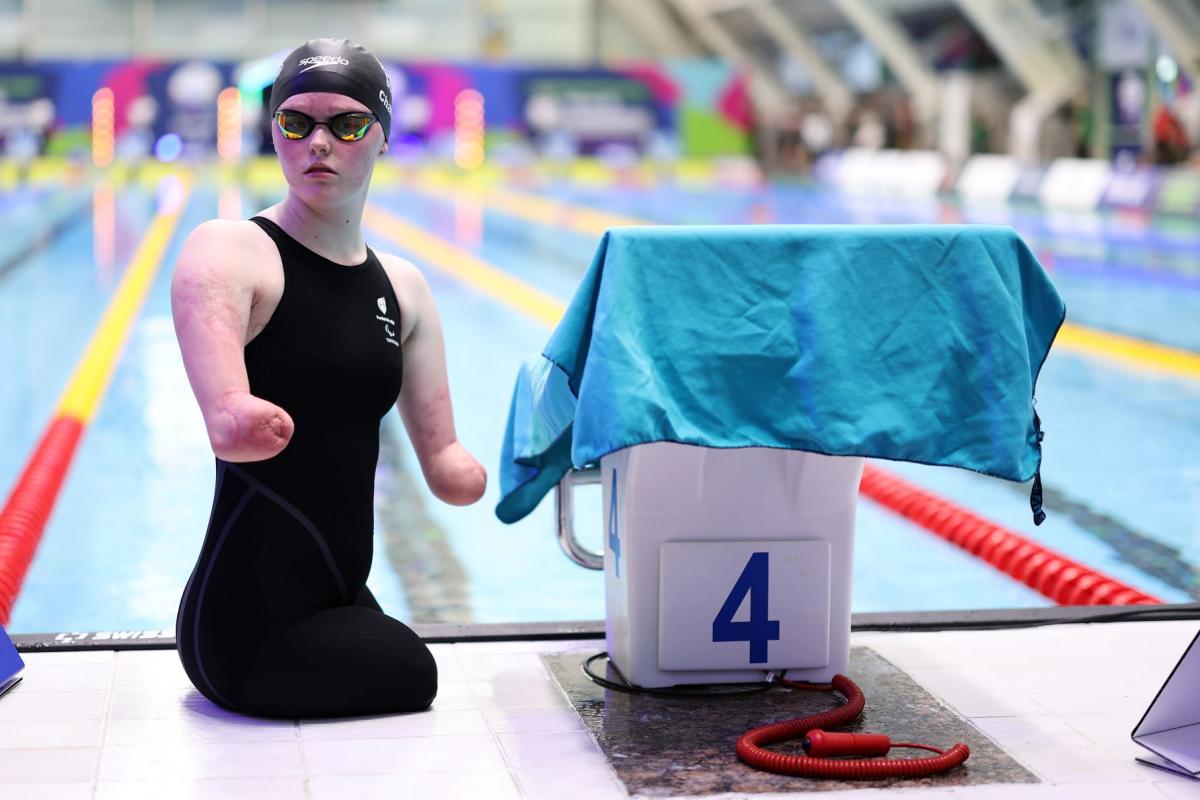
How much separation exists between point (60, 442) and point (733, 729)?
3.94 meters

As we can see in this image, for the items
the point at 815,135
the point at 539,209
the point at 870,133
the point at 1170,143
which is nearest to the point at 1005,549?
the point at 1170,143

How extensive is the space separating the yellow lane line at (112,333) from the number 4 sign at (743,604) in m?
4.23

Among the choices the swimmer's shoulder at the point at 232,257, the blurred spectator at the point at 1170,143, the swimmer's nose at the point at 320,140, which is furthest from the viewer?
the blurred spectator at the point at 1170,143

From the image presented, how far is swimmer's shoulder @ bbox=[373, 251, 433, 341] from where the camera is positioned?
2984mm

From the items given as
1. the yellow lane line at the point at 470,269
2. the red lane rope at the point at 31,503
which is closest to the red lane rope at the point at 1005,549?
the red lane rope at the point at 31,503

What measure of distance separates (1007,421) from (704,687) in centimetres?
→ 79

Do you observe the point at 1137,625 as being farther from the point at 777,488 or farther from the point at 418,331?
the point at 418,331

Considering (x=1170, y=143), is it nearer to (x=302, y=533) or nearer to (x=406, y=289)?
(x=406, y=289)

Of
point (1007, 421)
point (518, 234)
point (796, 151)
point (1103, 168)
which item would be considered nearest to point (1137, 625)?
point (1007, 421)

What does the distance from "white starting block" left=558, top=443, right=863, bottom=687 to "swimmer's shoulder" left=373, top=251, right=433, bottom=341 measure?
45 centimetres

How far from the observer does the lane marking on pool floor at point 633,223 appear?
8.27 metres

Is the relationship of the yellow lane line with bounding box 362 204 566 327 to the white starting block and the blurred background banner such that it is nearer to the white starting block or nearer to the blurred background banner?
the blurred background banner

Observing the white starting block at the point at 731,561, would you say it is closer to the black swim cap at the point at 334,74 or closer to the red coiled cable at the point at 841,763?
the red coiled cable at the point at 841,763

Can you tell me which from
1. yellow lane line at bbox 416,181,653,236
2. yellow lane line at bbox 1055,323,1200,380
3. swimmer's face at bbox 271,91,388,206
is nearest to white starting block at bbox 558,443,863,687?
swimmer's face at bbox 271,91,388,206
